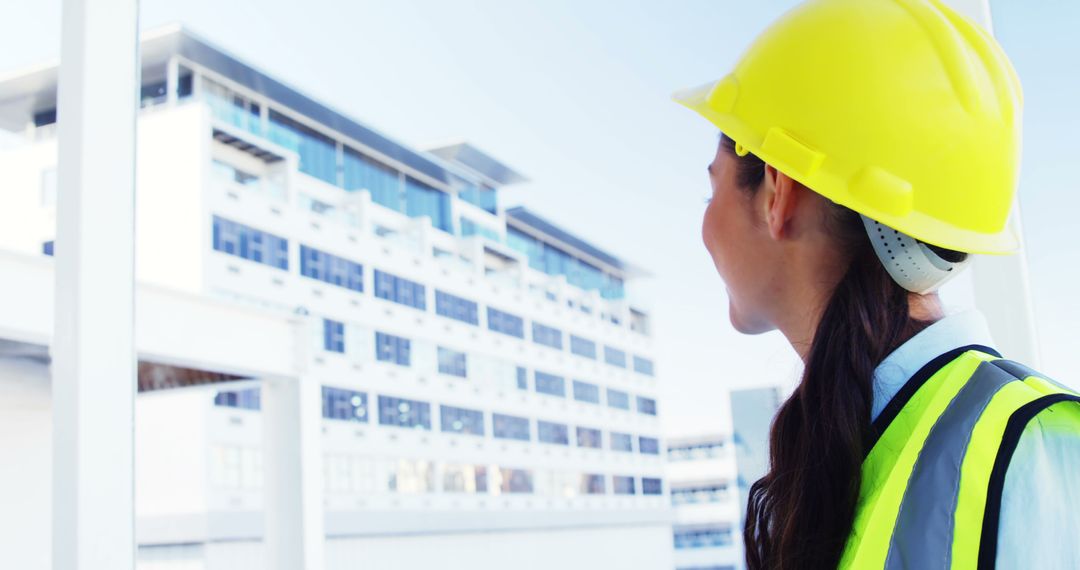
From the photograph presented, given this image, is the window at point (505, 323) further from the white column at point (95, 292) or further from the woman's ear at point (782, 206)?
the woman's ear at point (782, 206)

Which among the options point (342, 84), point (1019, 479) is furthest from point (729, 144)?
point (342, 84)

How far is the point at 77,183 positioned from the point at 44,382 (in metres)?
3.04

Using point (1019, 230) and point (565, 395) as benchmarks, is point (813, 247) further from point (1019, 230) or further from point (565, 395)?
point (565, 395)

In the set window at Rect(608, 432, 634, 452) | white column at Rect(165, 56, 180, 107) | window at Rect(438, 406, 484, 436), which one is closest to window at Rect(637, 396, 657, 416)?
window at Rect(608, 432, 634, 452)

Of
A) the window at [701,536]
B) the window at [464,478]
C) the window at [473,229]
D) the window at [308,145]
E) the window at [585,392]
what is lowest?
the window at [701,536]

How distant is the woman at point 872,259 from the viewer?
31 centimetres

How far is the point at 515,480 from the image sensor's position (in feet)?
63.4

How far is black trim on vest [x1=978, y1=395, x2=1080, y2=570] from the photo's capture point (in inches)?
11.5

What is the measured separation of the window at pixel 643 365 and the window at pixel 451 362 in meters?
4.17

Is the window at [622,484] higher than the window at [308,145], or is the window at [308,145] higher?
the window at [308,145]

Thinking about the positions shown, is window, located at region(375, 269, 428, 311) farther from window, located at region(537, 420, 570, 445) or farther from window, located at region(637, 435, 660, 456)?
window, located at region(637, 435, 660, 456)

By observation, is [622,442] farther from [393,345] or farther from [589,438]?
[393,345]

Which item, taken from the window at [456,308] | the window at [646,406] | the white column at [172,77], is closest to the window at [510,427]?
the window at [456,308]

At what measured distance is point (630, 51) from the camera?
606 inches
